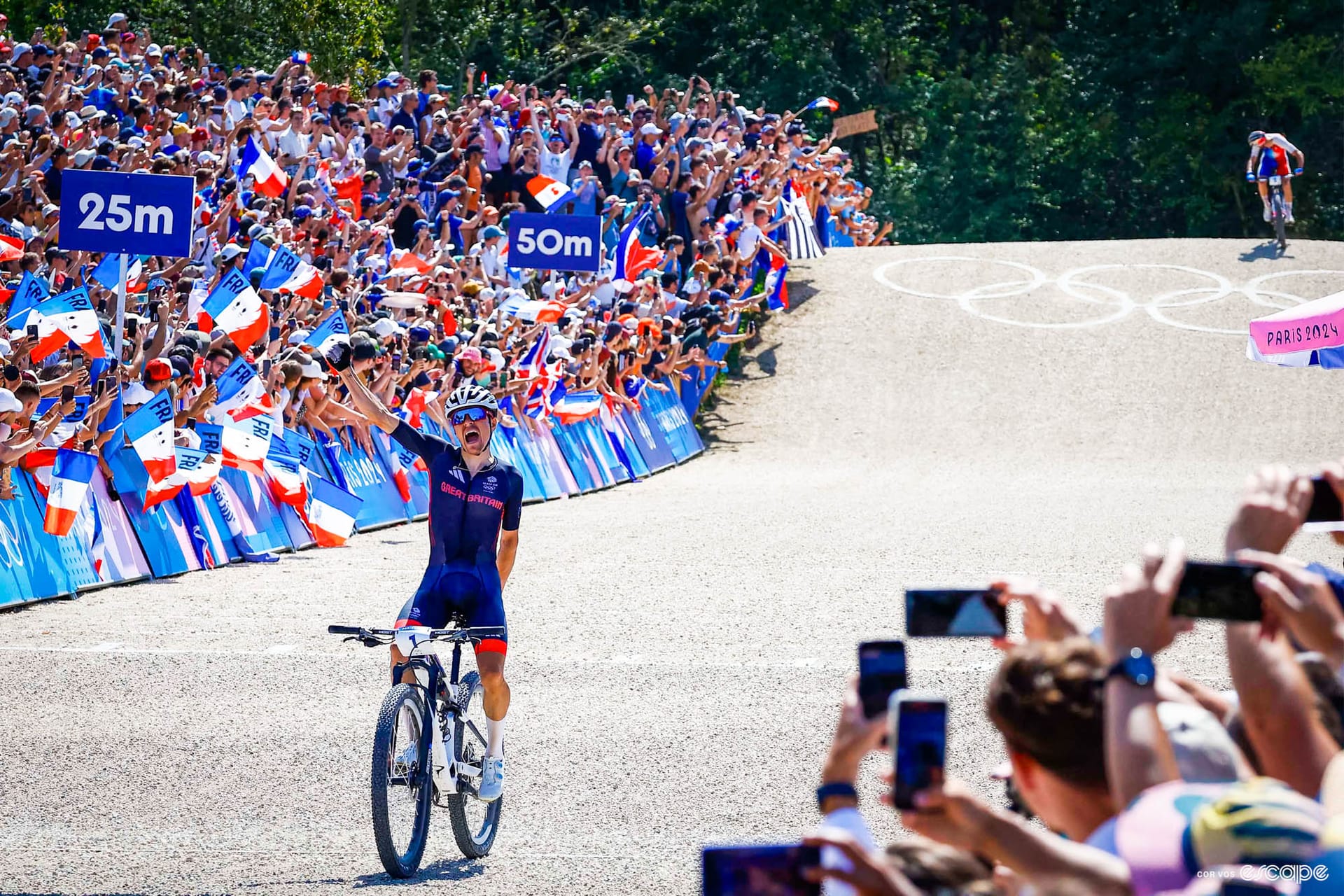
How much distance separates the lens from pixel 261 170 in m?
17.9

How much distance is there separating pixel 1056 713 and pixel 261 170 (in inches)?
640

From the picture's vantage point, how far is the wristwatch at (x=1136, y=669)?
2.81 meters

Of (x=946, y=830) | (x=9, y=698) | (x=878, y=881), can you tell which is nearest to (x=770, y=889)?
(x=878, y=881)

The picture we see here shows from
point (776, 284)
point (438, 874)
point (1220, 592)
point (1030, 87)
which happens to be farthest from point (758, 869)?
point (1030, 87)

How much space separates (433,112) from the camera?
77.9 feet

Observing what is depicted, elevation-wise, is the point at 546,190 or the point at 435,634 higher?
the point at 546,190

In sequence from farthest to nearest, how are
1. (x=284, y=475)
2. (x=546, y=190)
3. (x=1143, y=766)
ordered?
(x=546, y=190)
(x=284, y=475)
(x=1143, y=766)

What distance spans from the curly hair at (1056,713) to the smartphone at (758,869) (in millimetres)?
506

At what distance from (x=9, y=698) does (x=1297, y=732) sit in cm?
790

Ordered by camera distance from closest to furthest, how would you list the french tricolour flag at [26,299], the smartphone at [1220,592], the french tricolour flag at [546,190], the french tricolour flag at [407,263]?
1. the smartphone at [1220,592]
2. the french tricolour flag at [26,299]
3. the french tricolour flag at [407,263]
4. the french tricolour flag at [546,190]

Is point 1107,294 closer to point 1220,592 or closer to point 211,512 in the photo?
point 211,512

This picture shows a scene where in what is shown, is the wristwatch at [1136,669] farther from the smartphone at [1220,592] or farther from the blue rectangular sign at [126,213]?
the blue rectangular sign at [126,213]

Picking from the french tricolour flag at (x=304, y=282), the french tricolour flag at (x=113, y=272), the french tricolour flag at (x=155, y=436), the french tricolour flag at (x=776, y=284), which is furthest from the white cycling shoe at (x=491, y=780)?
the french tricolour flag at (x=776, y=284)

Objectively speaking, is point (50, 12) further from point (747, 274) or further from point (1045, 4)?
point (1045, 4)
